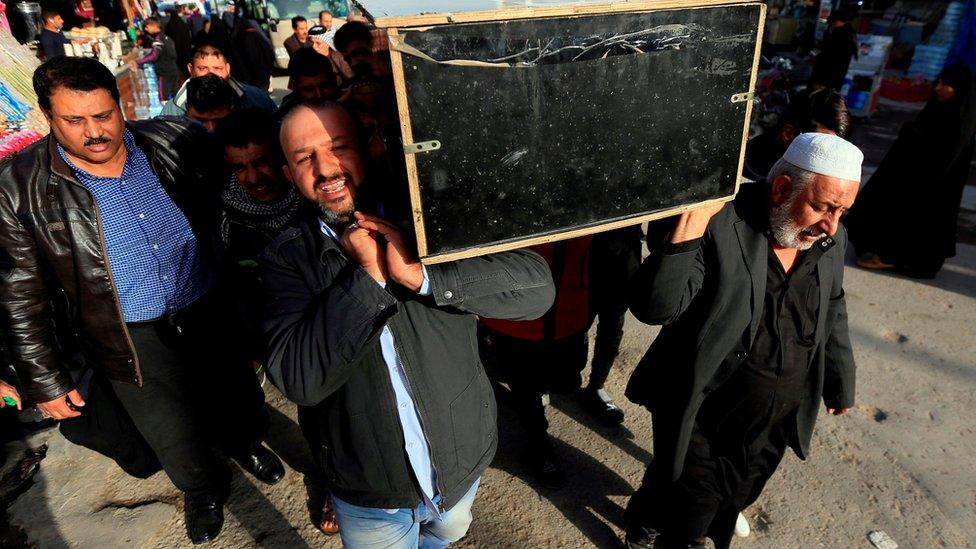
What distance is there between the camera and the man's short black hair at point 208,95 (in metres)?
3.16

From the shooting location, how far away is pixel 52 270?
2104mm

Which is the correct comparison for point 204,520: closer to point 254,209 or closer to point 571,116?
point 254,209

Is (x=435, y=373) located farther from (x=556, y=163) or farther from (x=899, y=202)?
(x=899, y=202)

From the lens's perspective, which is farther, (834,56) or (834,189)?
(834,56)

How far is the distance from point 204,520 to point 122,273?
48.8 inches

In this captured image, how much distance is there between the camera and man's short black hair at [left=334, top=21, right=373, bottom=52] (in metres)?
3.72

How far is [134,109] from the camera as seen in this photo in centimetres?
745

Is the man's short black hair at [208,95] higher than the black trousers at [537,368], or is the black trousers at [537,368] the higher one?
the man's short black hair at [208,95]

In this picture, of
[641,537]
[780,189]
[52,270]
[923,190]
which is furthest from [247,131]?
[923,190]

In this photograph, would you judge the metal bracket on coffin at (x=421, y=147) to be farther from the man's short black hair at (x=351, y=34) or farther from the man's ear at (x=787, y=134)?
the man's short black hair at (x=351, y=34)

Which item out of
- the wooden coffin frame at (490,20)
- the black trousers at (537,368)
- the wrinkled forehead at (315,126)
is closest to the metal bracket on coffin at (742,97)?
the wooden coffin frame at (490,20)

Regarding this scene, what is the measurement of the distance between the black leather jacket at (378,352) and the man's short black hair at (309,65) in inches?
103

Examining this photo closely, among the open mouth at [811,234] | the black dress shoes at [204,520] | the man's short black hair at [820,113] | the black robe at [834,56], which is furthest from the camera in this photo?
the black robe at [834,56]

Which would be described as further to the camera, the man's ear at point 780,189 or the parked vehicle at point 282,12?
the parked vehicle at point 282,12
